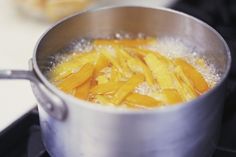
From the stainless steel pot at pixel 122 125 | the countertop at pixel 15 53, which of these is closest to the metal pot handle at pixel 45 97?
the stainless steel pot at pixel 122 125

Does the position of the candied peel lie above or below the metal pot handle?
below

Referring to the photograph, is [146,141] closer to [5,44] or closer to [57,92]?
[57,92]

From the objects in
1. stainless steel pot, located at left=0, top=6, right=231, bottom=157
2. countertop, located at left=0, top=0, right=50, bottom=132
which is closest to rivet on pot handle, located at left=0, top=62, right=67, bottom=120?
stainless steel pot, located at left=0, top=6, right=231, bottom=157

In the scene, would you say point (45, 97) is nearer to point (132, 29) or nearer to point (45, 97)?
point (45, 97)

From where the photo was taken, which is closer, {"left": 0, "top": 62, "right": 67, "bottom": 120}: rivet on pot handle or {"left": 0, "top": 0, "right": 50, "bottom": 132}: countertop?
{"left": 0, "top": 62, "right": 67, "bottom": 120}: rivet on pot handle

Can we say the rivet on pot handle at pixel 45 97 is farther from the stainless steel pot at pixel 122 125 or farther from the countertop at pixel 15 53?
the countertop at pixel 15 53

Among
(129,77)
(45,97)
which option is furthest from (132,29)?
(45,97)

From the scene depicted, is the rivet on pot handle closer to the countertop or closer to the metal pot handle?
the metal pot handle

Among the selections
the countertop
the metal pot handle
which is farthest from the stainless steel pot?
the countertop

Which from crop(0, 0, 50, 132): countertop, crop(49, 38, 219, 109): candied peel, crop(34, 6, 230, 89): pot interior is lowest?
crop(0, 0, 50, 132): countertop

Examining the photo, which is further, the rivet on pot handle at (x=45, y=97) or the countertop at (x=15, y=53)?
the countertop at (x=15, y=53)
